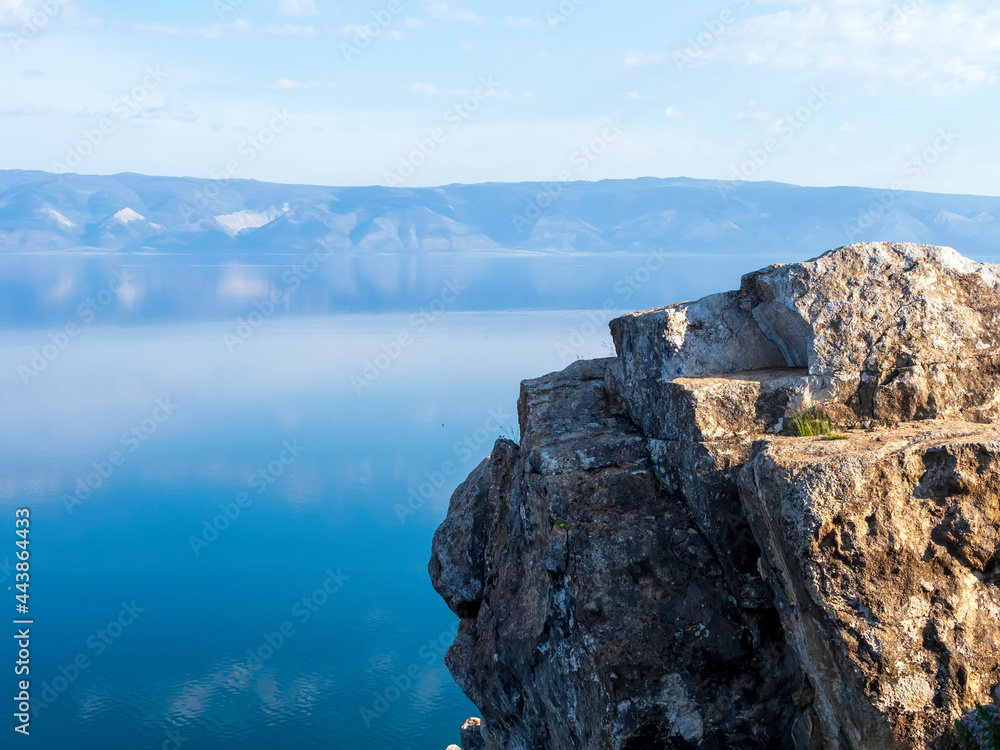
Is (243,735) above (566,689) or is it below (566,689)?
below

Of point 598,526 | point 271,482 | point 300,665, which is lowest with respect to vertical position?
point 300,665

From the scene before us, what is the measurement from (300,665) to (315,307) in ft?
253

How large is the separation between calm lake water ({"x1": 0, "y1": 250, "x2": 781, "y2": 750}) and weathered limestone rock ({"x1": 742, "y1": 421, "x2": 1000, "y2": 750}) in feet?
54.2

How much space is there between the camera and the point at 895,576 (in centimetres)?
553

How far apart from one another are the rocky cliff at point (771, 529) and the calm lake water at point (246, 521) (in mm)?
14337

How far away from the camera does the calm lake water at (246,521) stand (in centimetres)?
2148

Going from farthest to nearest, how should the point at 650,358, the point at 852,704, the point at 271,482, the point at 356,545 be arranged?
the point at 271,482
the point at 356,545
the point at 650,358
the point at 852,704

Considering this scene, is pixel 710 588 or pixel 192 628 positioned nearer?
pixel 710 588

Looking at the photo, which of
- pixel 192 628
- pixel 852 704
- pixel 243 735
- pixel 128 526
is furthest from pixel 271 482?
pixel 852 704

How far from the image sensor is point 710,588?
7.05 meters

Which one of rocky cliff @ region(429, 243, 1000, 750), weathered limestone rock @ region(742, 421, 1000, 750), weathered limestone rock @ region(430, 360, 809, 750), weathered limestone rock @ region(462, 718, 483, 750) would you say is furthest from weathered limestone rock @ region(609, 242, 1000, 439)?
weathered limestone rock @ region(462, 718, 483, 750)

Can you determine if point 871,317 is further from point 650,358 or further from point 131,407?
point 131,407

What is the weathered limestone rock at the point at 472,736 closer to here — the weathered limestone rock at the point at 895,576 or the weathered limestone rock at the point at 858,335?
the weathered limestone rock at the point at 858,335

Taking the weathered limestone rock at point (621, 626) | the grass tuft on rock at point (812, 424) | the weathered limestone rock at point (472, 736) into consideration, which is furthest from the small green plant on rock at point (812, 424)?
the weathered limestone rock at point (472, 736)
